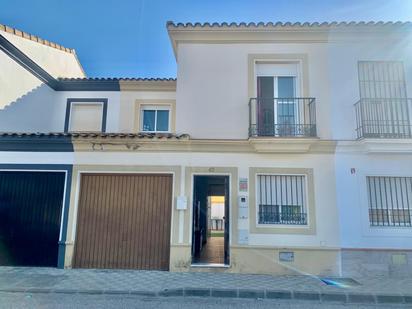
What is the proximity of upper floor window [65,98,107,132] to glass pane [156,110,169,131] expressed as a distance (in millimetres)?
2166

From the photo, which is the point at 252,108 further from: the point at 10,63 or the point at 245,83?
the point at 10,63

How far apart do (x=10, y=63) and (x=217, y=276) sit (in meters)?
9.73

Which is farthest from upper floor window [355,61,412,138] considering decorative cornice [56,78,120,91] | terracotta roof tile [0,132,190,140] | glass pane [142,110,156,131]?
decorative cornice [56,78,120,91]

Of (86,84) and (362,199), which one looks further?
(86,84)

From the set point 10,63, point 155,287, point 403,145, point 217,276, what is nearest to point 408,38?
point 403,145

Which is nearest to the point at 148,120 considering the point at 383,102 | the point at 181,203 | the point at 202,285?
the point at 181,203

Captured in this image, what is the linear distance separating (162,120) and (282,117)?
4.88m

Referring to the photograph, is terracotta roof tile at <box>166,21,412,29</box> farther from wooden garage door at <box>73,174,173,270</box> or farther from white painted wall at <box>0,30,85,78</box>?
white painted wall at <box>0,30,85,78</box>

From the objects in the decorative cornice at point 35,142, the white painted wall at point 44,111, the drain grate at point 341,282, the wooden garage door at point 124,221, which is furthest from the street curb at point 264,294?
the white painted wall at point 44,111

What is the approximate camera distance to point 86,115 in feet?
39.0

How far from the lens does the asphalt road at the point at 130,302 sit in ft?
18.6

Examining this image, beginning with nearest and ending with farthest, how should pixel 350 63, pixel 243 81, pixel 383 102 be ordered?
pixel 383 102
pixel 350 63
pixel 243 81

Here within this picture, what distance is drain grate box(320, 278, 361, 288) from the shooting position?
695cm

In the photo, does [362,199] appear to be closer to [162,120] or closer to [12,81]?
[162,120]
